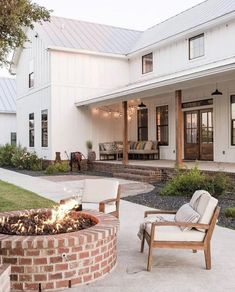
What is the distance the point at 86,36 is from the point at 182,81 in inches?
393

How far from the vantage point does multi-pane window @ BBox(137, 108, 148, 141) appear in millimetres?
19219

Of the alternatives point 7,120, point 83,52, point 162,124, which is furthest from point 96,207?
point 7,120

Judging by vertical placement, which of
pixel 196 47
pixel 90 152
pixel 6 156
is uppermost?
pixel 196 47

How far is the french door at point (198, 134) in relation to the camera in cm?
1544

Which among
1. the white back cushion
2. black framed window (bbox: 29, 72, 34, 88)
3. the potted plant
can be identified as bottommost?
the white back cushion

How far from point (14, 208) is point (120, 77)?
13130 millimetres

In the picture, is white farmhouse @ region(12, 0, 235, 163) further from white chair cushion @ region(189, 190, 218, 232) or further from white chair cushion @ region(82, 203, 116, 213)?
white chair cushion @ region(189, 190, 218, 232)

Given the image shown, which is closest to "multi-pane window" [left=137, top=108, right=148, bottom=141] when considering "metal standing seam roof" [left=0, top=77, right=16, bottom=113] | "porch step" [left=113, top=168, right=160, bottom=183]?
"porch step" [left=113, top=168, right=160, bottom=183]

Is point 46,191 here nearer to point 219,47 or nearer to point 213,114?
point 213,114

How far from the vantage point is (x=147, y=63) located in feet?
63.5

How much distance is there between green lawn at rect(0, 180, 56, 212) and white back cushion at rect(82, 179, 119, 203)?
206 centimetres

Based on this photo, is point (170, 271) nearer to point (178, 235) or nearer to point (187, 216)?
point (178, 235)

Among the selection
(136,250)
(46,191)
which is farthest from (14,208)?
(136,250)

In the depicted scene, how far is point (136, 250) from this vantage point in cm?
543
